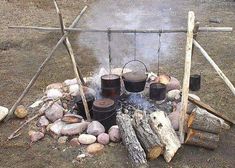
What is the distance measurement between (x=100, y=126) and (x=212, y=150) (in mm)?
2449

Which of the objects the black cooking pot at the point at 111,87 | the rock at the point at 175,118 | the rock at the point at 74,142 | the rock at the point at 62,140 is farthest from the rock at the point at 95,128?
the rock at the point at 175,118

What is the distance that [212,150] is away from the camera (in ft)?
25.1

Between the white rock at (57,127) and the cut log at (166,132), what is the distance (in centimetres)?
204

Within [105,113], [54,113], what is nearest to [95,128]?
[105,113]

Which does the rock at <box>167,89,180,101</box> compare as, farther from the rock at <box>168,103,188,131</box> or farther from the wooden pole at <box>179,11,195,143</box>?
the wooden pole at <box>179,11,195,143</box>

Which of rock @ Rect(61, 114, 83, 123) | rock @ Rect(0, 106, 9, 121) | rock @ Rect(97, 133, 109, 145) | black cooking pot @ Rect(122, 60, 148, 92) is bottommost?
rock @ Rect(97, 133, 109, 145)

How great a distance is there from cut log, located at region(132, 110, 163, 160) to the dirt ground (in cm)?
23

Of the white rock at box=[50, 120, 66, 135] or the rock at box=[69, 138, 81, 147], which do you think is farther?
the white rock at box=[50, 120, 66, 135]

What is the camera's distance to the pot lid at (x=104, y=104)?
26.6ft

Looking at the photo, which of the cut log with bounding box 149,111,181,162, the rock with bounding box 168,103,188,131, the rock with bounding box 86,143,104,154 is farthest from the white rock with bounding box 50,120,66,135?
the rock with bounding box 168,103,188,131

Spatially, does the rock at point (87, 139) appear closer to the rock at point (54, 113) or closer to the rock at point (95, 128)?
the rock at point (95, 128)

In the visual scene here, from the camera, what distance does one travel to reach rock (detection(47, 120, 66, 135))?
817cm

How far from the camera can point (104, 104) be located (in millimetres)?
8242

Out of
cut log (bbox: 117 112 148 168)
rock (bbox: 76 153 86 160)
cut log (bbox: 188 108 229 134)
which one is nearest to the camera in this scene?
cut log (bbox: 117 112 148 168)
